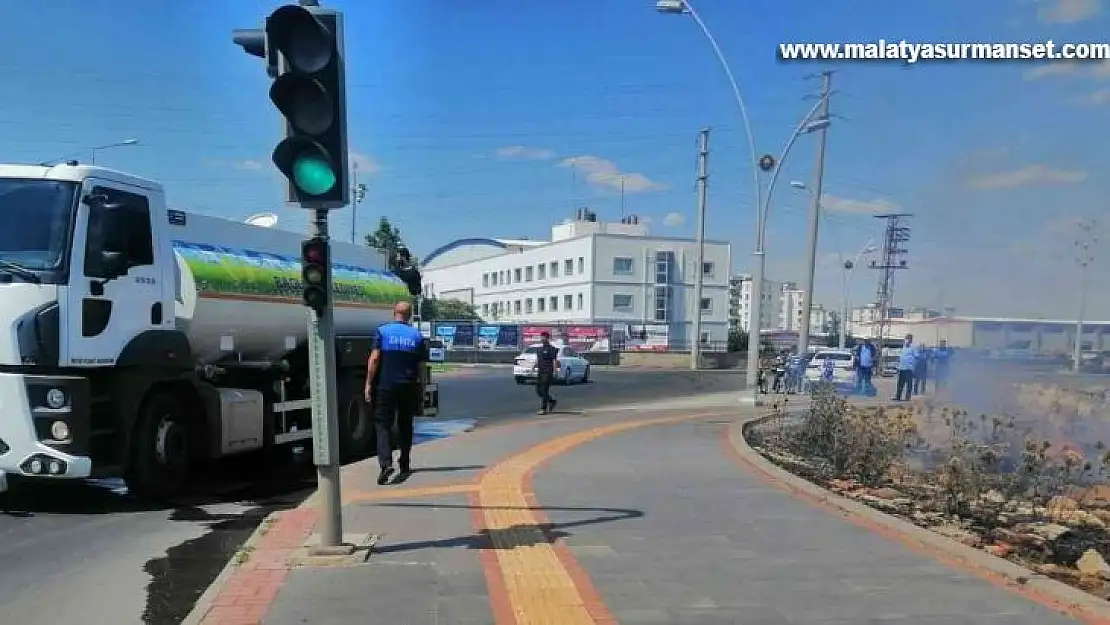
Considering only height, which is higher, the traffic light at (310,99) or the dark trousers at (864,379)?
the traffic light at (310,99)

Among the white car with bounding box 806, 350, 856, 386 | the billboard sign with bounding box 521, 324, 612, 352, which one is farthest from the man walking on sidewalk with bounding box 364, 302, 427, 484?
the billboard sign with bounding box 521, 324, 612, 352

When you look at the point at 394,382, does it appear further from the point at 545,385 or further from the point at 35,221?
the point at 545,385

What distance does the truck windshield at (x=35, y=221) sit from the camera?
740 cm

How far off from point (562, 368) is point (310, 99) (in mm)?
27927

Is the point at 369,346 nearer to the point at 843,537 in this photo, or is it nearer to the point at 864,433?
the point at 864,433

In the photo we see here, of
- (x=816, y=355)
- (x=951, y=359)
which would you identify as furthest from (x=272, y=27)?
(x=816, y=355)

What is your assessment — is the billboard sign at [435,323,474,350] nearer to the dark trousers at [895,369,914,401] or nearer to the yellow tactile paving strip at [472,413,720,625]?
the dark trousers at [895,369,914,401]

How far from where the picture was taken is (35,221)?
7.54 m

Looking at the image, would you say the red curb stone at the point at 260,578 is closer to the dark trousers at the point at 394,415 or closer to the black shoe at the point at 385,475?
the black shoe at the point at 385,475

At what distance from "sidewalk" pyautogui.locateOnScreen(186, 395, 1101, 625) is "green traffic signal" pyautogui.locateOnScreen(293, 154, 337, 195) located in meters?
2.49

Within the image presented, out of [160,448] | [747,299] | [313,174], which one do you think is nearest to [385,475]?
[160,448]

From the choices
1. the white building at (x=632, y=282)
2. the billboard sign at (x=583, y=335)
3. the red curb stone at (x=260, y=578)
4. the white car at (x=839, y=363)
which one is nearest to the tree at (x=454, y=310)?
the white building at (x=632, y=282)

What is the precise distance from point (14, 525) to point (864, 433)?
939cm

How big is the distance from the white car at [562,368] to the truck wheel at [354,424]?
1850 centimetres
